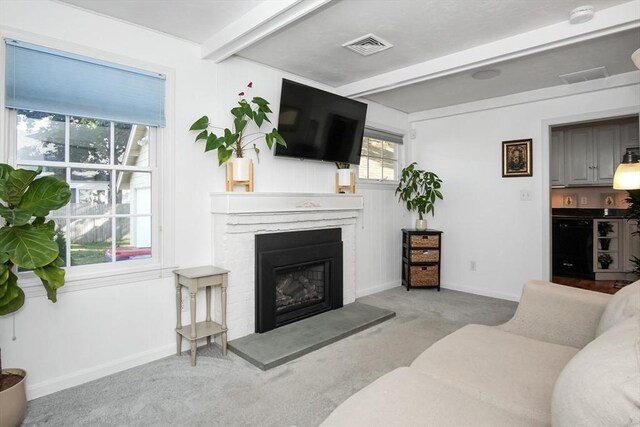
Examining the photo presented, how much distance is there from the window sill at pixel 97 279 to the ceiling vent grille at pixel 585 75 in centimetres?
395

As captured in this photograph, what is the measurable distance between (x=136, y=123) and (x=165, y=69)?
0.47 m

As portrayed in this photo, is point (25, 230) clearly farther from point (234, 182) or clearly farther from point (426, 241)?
point (426, 241)

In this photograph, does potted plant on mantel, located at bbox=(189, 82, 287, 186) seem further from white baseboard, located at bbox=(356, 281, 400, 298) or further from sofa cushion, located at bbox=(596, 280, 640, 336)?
sofa cushion, located at bbox=(596, 280, 640, 336)

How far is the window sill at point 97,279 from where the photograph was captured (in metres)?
2.15

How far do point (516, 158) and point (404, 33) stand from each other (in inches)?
92.9

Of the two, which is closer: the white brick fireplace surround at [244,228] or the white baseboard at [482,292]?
the white brick fireplace surround at [244,228]

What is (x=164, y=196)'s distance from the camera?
271 cm

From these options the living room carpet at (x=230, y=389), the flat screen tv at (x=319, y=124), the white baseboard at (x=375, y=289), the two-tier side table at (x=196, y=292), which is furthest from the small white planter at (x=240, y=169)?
the white baseboard at (x=375, y=289)

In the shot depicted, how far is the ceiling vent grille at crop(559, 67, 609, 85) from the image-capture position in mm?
3366

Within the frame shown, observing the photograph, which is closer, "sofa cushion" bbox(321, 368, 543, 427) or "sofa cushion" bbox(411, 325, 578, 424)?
"sofa cushion" bbox(321, 368, 543, 427)

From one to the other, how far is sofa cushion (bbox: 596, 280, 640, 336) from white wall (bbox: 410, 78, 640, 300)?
2775 millimetres

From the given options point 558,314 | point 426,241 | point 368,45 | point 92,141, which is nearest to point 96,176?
point 92,141

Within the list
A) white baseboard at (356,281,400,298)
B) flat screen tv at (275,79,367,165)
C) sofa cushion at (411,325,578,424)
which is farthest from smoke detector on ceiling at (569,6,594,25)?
white baseboard at (356,281,400,298)

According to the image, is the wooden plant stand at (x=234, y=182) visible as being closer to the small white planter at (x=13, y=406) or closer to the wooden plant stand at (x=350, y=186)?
the wooden plant stand at (x=350, y=186)
